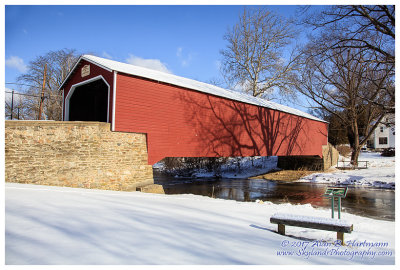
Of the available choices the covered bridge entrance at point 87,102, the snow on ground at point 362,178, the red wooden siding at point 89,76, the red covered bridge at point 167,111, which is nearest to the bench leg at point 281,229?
the red covered bridge at point 167,111

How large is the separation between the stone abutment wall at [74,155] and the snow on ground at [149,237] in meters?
2.46

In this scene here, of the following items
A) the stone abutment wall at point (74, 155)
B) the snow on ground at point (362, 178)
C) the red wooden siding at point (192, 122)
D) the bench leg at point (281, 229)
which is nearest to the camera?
the bench leg at point (281, 229)

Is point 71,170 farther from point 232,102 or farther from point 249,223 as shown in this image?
point 232,102

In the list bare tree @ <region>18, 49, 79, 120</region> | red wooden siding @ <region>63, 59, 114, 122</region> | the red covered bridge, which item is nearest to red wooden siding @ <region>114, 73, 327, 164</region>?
the red covered bridge

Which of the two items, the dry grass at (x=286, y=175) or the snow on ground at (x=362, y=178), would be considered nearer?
the snow on ground at (x=362, y=178)

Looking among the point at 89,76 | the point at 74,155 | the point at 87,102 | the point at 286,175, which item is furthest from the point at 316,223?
the point at 286,175

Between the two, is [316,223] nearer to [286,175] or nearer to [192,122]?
[192,122]

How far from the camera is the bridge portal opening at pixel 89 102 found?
11836 mm

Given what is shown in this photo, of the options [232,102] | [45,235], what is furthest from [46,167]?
[232,102]

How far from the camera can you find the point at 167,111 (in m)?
10.1

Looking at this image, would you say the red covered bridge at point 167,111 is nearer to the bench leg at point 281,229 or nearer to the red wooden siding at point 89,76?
the red wooden siding at point 89,76

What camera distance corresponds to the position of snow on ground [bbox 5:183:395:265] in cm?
257

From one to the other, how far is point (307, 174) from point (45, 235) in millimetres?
20609

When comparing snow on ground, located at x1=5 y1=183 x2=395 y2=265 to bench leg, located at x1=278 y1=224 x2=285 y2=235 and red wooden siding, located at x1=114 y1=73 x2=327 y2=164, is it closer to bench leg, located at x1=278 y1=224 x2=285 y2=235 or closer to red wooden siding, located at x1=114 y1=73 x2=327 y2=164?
bench leg, located at x1=278 y1=224 x2=285 y2=235
